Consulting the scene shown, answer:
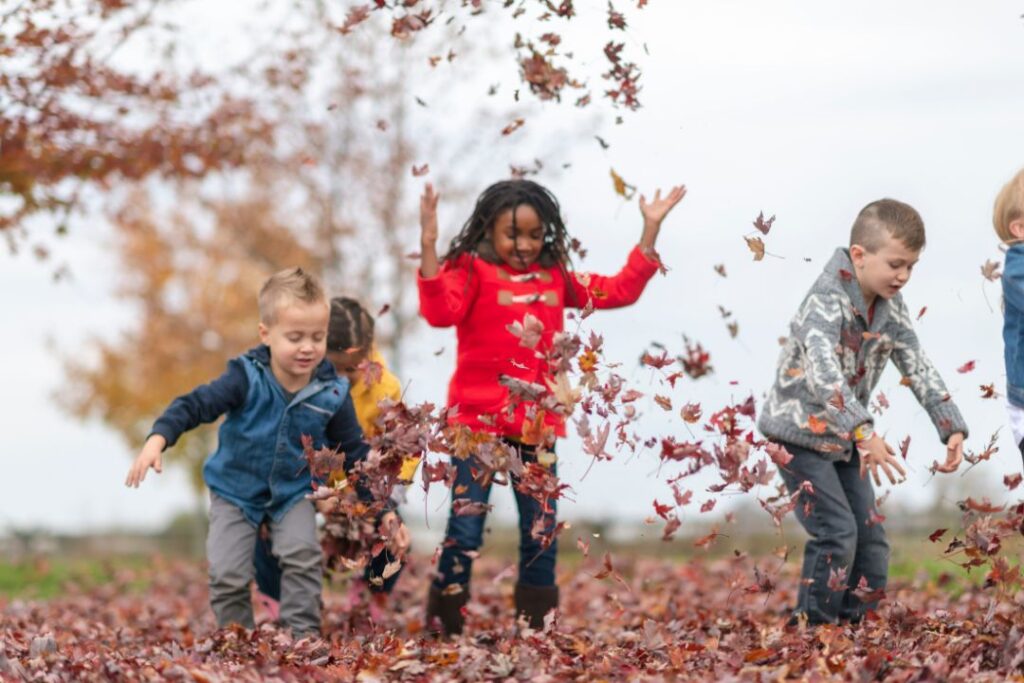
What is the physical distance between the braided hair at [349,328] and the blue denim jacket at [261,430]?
1.93 feet

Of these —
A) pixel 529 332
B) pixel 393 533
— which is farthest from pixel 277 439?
pixel 529 332

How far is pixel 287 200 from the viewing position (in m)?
17.9

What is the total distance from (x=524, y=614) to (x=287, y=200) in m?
12.5

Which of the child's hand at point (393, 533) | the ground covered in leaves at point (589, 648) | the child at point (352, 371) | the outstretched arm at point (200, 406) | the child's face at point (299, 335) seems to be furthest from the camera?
the child at point (352, 371)

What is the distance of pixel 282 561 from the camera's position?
599 cm

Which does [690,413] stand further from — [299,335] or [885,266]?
[299,335]

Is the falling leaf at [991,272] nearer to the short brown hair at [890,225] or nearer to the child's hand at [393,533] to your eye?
the short brown hair at [890,225]

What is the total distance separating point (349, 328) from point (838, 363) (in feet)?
8.07

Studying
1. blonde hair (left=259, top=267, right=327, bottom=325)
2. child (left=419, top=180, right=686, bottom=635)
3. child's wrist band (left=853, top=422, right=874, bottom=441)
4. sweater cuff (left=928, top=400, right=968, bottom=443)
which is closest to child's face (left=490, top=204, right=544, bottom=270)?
child (left=419, top=180, right=686, bottom=635)

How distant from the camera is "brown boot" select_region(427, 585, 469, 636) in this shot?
627cm

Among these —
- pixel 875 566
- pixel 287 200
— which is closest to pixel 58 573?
pixel 287 200

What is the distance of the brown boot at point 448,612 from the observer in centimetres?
627

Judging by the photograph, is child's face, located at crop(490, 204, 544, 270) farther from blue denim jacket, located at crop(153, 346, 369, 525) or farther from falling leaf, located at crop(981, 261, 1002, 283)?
falling leaf, located at crop(981, 261, 1002, 283)

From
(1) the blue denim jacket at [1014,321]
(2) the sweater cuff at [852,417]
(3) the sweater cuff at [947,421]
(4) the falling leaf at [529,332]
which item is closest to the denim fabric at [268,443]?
(4) the falling leaf at [529,332]
